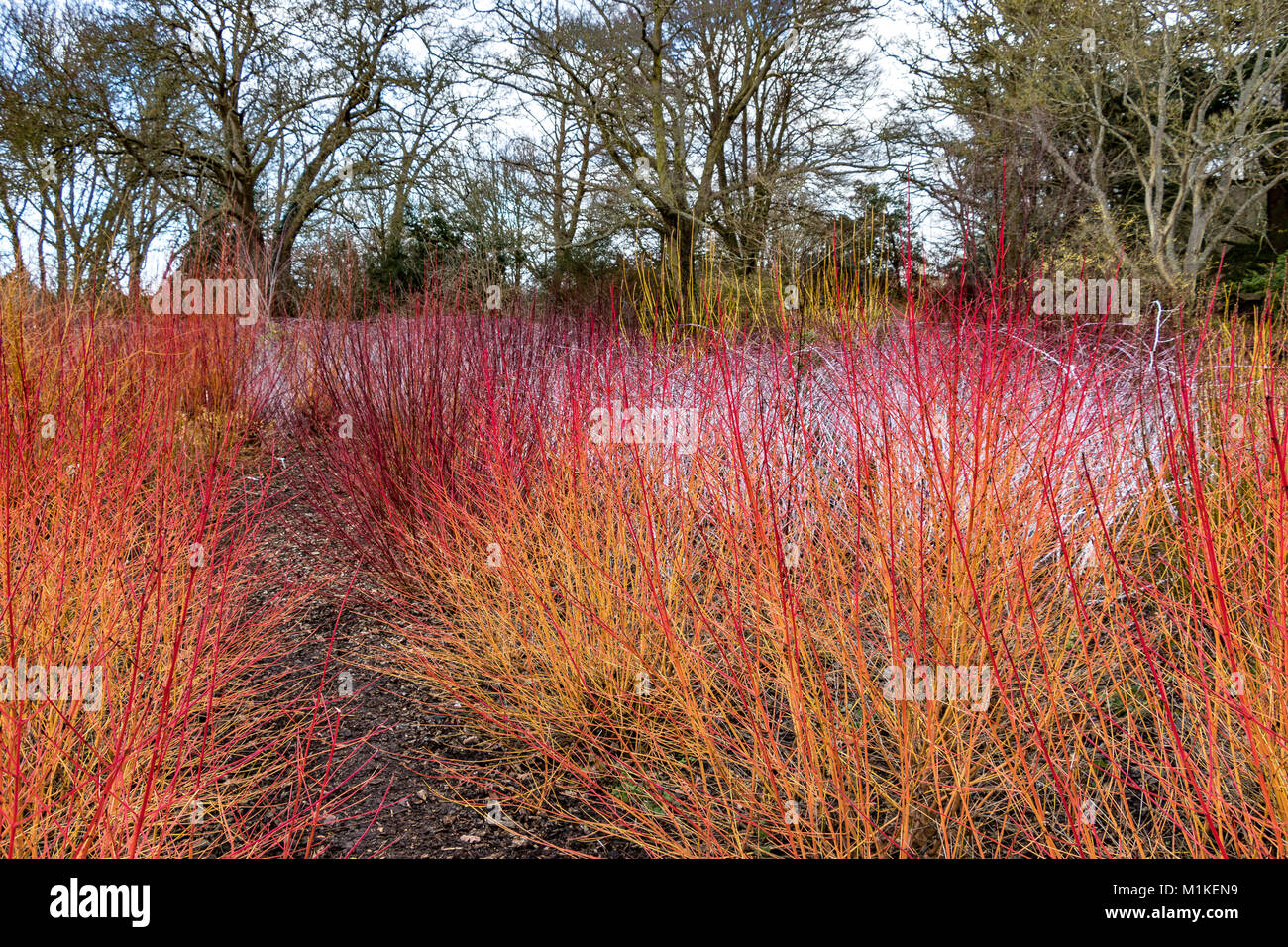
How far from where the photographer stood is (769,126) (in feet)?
36.6

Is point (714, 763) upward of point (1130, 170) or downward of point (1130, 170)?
downward

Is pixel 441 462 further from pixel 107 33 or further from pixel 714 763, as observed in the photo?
pixel 107 33

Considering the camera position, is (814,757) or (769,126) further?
(769,126)

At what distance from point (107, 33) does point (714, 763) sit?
1141 cm

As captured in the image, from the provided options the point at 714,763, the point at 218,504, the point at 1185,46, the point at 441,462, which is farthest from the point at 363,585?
the point at 1185,46

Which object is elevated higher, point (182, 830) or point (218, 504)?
point (218, 504)

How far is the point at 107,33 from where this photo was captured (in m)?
9.06

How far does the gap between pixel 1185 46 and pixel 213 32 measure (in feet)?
41.8

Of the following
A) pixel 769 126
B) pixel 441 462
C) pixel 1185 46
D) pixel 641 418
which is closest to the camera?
pixel 641 418
